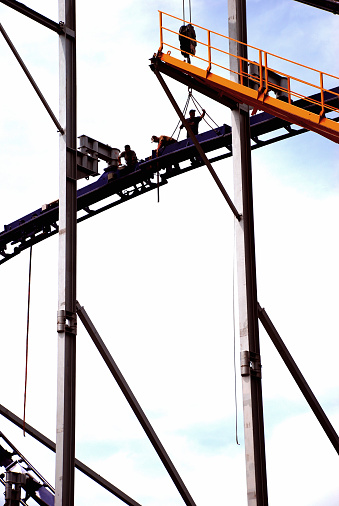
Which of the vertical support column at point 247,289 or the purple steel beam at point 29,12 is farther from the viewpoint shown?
the purple steel beam at point 29,12

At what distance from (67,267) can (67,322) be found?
0.97 m

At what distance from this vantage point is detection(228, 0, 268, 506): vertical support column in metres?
13.7

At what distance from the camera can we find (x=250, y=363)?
46.5 ft

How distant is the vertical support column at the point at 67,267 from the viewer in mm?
13594

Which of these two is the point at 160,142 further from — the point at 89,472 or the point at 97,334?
the point at 89,472

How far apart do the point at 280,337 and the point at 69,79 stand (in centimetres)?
598

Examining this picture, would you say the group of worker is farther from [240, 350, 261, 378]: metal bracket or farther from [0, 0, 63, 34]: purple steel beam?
[240, 350, 261, 378]: metal bracket

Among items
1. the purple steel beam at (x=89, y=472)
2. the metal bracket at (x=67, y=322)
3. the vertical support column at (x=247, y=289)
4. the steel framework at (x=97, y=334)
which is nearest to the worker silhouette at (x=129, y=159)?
the steel framework at (x=97, y=334)

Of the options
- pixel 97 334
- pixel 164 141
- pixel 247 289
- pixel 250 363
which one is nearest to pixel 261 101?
pixel 247 289

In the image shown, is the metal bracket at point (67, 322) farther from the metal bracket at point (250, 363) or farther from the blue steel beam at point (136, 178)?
the blue steel beam at point (136, 178)

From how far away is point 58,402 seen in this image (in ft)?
45.7

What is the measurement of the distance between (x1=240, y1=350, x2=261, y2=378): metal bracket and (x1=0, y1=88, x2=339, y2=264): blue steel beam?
809 centimetres

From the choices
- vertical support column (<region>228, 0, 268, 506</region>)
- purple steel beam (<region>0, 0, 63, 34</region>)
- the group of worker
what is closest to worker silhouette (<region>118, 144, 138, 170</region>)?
the group of worker

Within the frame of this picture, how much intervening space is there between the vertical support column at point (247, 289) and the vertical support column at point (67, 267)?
282 centimetres
